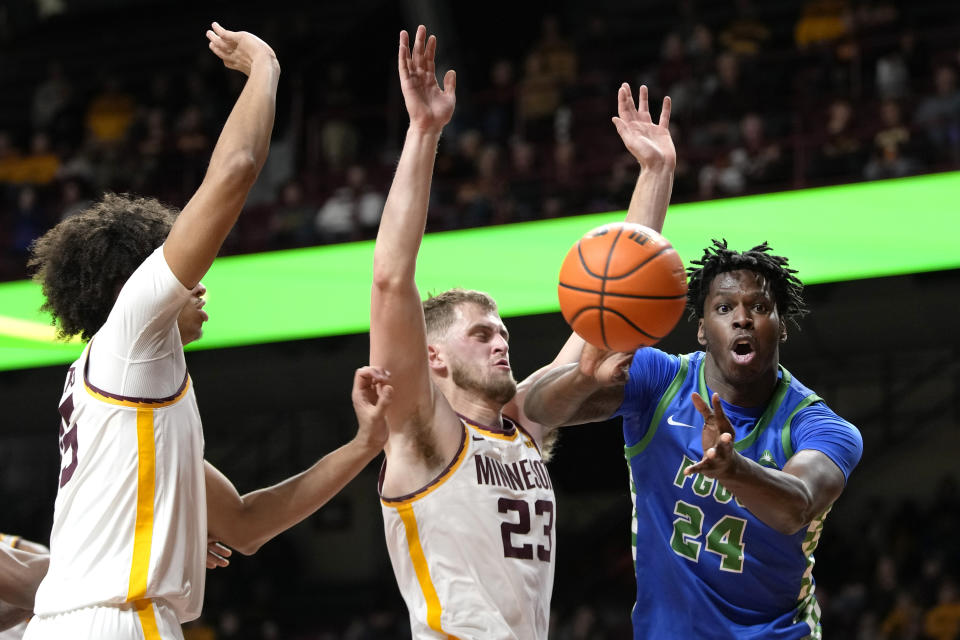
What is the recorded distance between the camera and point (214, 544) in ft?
14.4

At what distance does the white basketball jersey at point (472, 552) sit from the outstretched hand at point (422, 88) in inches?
42.2

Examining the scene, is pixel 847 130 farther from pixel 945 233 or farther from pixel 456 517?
pixel 456 517

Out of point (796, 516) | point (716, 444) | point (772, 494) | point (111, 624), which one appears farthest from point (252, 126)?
point (796, 516)

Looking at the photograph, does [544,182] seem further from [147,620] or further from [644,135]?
[147,620]

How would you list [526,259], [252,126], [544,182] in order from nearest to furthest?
1. [252,126]
2. [526,259]
3. [544,182]

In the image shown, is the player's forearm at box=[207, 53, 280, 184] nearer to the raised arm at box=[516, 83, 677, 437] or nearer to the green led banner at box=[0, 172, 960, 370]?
the raised arm at box=[516, 83, 677, 437]

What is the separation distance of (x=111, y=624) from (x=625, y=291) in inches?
77.3

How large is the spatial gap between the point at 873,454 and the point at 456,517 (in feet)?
38.1

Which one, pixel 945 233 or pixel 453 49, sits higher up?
pixel 453 49

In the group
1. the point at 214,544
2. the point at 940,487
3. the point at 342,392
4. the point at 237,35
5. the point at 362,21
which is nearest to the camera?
the point at 237,35

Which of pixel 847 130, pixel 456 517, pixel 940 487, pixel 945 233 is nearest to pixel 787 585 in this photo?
pixel 456 517

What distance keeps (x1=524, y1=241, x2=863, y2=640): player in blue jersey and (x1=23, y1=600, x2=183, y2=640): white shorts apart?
1.62 meters

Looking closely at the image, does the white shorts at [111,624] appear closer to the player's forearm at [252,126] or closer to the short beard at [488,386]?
the player's forearm at [252,126]

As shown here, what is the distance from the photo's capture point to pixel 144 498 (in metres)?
3.56
